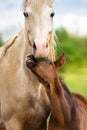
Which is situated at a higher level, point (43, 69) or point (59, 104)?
point (43, 69)

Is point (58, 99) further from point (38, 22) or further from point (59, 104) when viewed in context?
point (38, 22)

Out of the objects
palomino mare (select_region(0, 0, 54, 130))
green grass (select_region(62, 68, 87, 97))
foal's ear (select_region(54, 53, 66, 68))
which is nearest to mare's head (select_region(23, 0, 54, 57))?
palomino mare (select_region(0, 0, 54, 130))

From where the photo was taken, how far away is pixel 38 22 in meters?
6.00

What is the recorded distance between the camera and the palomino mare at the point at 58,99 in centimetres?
524

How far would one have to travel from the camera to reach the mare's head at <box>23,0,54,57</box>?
588 centimetres

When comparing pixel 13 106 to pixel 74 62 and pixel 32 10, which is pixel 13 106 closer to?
pixel 32 10

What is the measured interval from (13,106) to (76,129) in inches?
43.2

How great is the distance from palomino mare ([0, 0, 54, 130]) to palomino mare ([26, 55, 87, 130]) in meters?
0.51

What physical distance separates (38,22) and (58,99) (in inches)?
37.7

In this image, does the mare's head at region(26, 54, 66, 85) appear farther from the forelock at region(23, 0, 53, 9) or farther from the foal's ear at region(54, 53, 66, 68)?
the forelock at region(23, 0, 53, 9)

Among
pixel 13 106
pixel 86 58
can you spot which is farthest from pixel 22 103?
pixel 86 58

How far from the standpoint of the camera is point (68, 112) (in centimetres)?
558

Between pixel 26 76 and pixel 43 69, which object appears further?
pixel 26 76

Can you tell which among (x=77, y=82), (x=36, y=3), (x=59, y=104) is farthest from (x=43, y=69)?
(x=77, y=82)
